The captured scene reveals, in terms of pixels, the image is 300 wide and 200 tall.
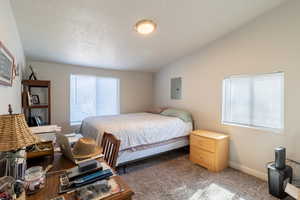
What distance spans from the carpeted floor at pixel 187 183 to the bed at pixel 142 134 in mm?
300

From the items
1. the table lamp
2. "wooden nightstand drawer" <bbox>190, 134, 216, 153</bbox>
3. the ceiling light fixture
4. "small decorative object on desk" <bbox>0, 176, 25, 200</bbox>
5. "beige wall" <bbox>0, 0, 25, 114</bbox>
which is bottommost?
"wooden nightstand drawer" <bbox>190, 134, 216, 153</bbox>

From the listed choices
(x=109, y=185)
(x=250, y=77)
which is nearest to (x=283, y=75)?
(x=250, y=77)

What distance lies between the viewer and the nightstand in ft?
8.64

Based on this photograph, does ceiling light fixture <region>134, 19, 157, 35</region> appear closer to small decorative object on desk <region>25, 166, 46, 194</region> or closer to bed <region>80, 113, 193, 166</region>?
bed <region>80, 113, 193, 166</region>

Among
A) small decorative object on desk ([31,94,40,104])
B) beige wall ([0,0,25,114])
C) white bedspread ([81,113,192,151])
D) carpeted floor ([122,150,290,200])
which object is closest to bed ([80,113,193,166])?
white bedspread ([81,113,192,151])

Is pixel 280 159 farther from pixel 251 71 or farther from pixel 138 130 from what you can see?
pixel 138 130

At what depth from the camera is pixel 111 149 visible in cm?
159

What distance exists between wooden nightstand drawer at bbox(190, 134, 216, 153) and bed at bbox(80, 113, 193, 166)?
0.34 m

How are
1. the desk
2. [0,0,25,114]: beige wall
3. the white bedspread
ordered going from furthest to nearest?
1. the white bedspread
2. [0,0,25,114]: beige wall
3. the desk

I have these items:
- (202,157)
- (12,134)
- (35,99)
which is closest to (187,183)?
(202,157)

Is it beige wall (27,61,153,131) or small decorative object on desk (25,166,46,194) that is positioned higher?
beige wall (27,61,153,131)

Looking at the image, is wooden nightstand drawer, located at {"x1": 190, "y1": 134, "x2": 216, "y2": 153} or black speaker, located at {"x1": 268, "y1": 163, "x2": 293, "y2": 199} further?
wooden nightstand drawer, located at {"x1": 190, "y1": 134, "x2": 216, "y2": 153}

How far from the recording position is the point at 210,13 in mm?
2244

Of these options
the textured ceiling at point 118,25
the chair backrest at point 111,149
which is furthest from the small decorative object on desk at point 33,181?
the textured ceiling at point 118,25
